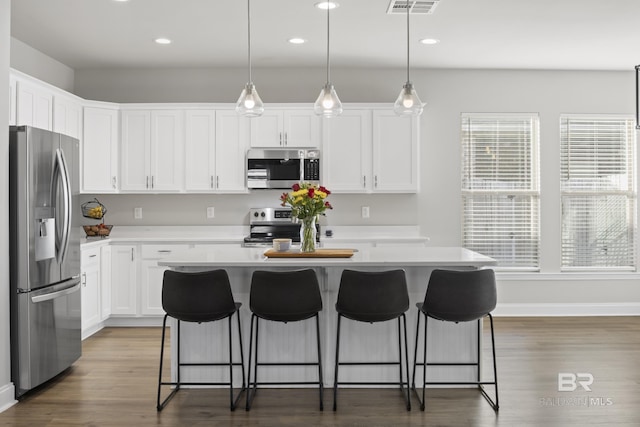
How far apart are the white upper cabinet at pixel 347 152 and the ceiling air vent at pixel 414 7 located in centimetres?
160

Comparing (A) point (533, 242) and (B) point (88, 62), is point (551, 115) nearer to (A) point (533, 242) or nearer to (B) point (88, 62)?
(A) point (533, 242)

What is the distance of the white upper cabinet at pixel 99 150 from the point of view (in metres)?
5.57

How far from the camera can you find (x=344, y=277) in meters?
3.32

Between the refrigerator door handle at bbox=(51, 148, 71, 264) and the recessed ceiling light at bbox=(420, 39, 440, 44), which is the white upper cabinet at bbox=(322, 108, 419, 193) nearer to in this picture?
the recessed ceiling light at bbox=(420, 39, 440, 44)

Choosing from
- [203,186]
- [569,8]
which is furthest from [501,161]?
[203,186]

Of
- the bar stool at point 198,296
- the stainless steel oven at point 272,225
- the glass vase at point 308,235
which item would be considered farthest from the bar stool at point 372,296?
the stainless steel oven at point 272,225

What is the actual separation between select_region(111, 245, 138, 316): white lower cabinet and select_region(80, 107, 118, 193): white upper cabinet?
678mm

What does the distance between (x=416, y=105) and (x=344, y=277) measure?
1240mm

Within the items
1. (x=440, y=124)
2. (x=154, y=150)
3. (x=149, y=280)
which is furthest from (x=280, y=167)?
(x=440, y=124)

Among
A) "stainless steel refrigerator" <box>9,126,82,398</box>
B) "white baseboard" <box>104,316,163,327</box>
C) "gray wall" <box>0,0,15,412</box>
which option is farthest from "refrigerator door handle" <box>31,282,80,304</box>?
"white baseboard" <box>104,316,163,327</box>

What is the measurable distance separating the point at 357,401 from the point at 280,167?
2915mm

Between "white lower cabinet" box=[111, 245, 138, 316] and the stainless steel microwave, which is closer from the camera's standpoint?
"white lower cabinet" box=[111, 245, 138, 316]

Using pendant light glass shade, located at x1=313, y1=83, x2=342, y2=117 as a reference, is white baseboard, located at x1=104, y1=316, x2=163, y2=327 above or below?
below

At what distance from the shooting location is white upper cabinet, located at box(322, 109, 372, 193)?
582 centimetres
